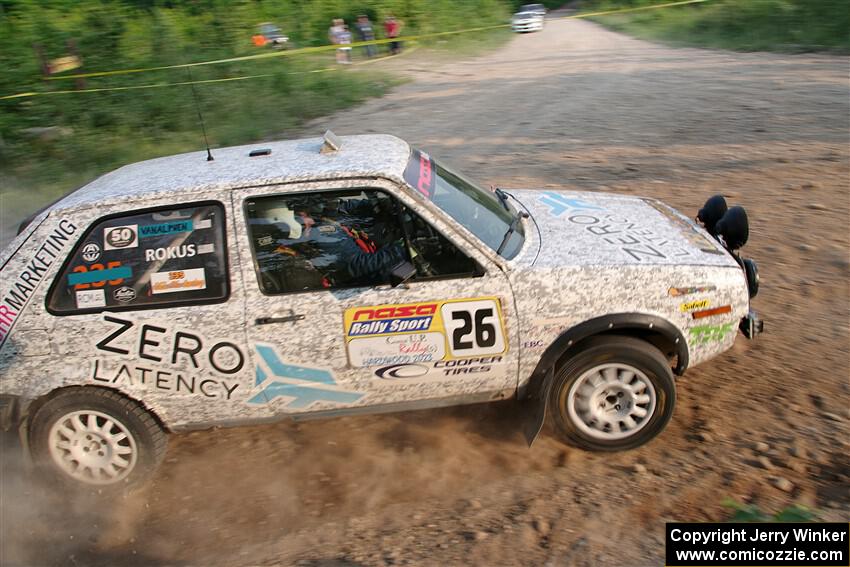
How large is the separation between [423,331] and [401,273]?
367 mm

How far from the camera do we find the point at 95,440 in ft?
14.0

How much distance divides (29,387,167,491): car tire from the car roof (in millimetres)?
1090

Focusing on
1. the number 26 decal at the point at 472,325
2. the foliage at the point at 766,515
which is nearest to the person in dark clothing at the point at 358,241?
the number 26 decal at the point at 472,325

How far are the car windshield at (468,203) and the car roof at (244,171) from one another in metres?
0.13

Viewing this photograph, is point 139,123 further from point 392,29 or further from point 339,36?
point 392,29

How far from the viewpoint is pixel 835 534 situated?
3.48 m

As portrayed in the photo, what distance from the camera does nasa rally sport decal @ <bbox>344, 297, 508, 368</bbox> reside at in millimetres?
3971

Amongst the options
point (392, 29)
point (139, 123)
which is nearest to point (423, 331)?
point (139, 123)

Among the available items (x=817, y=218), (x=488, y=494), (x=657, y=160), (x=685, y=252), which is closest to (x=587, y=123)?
(x=657, y=160)

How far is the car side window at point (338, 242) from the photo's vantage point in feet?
13.2

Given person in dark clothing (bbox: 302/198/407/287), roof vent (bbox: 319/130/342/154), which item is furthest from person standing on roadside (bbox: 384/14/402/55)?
person in dark clothing (bbox: 302/198/407/287)

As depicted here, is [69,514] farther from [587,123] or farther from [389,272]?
[587,123]

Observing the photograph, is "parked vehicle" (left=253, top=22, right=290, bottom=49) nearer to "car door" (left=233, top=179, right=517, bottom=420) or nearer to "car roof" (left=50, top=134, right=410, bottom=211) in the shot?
"car roof" (left=50, top=134, right=410, bottom=211)

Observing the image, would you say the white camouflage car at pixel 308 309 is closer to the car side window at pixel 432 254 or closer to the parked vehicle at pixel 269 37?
the car side window at pixel 432 254
